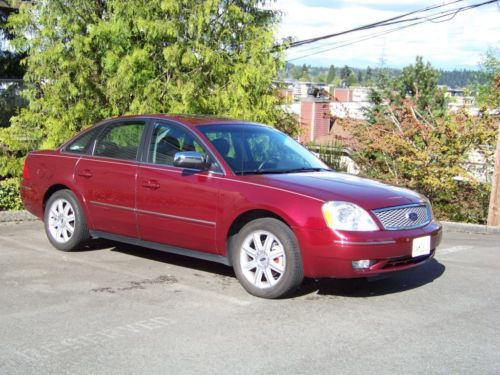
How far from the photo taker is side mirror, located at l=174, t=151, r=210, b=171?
6141 millimetres

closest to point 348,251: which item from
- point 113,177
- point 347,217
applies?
point 347,217

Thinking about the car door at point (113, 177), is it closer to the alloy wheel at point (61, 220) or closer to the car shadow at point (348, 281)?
the alloy wheel at point (61, 220)

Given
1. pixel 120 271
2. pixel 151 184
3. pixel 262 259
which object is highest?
pixel 151 184

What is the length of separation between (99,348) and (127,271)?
7.60 feet

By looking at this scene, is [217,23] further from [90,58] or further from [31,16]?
[31,16]

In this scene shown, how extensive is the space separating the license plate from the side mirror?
6.77 ft

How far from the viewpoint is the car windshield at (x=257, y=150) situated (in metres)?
6.43

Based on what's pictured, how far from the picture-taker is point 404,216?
5.85 meters

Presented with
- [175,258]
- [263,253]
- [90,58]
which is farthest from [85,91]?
[263,253]

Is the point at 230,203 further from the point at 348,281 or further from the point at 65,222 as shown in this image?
the point at 65,222

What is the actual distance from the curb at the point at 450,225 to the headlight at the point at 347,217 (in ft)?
16.9

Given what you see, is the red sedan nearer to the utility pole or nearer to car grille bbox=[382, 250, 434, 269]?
car grille bbox=[382, 250, 434, 269]

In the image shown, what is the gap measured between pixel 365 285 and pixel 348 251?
1.10 m

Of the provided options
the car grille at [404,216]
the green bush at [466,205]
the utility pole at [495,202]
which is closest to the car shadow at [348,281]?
the car grille at [404,216]
